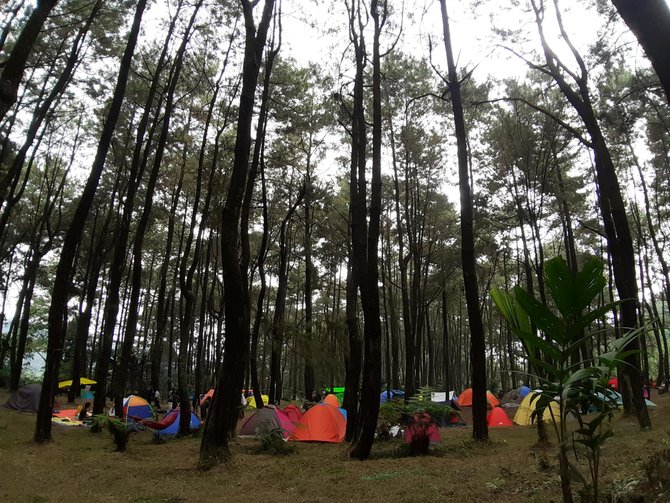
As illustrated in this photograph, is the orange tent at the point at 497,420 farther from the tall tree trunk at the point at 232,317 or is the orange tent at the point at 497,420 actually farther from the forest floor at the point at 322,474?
the tall tree trunk at the point at 232,317

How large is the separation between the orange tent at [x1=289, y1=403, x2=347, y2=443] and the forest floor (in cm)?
125

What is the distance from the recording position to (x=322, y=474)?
6.68m

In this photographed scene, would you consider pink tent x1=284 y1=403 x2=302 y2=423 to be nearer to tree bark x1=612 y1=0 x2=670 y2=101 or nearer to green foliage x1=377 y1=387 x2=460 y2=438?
green foliage x1=377 y1=387 x2=460 y2=438

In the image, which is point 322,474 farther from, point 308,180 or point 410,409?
point 308,180

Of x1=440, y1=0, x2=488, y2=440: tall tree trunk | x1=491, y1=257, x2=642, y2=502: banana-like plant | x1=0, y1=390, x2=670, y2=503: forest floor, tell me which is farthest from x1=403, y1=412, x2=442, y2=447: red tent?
x1=491, y1=257, x2=642, y2=502: banana-like plant

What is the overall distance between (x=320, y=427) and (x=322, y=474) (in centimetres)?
492

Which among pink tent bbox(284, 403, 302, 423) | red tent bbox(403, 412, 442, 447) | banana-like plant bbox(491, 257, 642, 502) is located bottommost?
pink tent bbox(284, 403, 302, 423)

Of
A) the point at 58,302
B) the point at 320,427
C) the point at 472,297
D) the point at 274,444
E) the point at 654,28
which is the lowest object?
the point at 274,444

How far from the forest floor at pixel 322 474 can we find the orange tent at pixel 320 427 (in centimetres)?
125

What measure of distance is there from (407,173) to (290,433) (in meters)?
10.4

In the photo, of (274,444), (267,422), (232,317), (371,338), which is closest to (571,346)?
(371,338)

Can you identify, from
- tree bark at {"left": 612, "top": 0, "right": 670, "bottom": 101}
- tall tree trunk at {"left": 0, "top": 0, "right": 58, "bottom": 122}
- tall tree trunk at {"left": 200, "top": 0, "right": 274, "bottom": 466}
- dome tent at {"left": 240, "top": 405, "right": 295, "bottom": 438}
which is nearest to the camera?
tree bark at {"left": 612, "top": 0, "right": 670, "bottom": 101}

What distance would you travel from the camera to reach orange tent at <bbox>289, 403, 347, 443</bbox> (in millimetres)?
11367

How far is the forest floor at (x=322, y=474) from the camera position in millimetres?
4293
